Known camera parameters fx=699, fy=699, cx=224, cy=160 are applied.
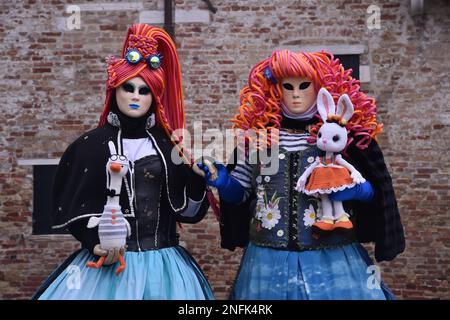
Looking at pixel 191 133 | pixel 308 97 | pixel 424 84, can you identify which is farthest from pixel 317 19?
pixel 308 97

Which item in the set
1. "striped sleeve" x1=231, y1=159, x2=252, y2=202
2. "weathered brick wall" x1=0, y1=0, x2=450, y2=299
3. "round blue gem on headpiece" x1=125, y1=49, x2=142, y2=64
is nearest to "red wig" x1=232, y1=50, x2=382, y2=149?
"striped sleeve" x1=231, y1=159, x2=252, y2=202

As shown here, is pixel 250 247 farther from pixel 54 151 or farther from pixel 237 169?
pixel 54 151

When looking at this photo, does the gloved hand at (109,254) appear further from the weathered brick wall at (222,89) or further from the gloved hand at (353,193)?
the weathered brick wall at (222,89)

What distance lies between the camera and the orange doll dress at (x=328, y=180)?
4.02m

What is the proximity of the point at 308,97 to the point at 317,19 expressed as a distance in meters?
2.97

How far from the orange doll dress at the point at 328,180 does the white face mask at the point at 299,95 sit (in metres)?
0.39

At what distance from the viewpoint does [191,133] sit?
7.12 meters

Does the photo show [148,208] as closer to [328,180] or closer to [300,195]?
[300,195]

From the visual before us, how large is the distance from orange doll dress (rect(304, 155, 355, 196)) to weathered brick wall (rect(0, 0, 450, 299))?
298 centimetres

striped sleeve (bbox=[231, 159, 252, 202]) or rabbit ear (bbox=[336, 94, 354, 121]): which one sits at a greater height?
rabbit ear (bbox=[336, 94, 354, 121])

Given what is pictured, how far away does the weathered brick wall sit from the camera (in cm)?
688

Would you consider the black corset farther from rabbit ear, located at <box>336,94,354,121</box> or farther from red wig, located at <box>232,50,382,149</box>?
rabbit ear, located at <box>336,94,354,121</box>

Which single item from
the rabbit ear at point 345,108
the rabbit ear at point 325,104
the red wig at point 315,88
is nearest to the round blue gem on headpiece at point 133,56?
the red wig at point 315,88
